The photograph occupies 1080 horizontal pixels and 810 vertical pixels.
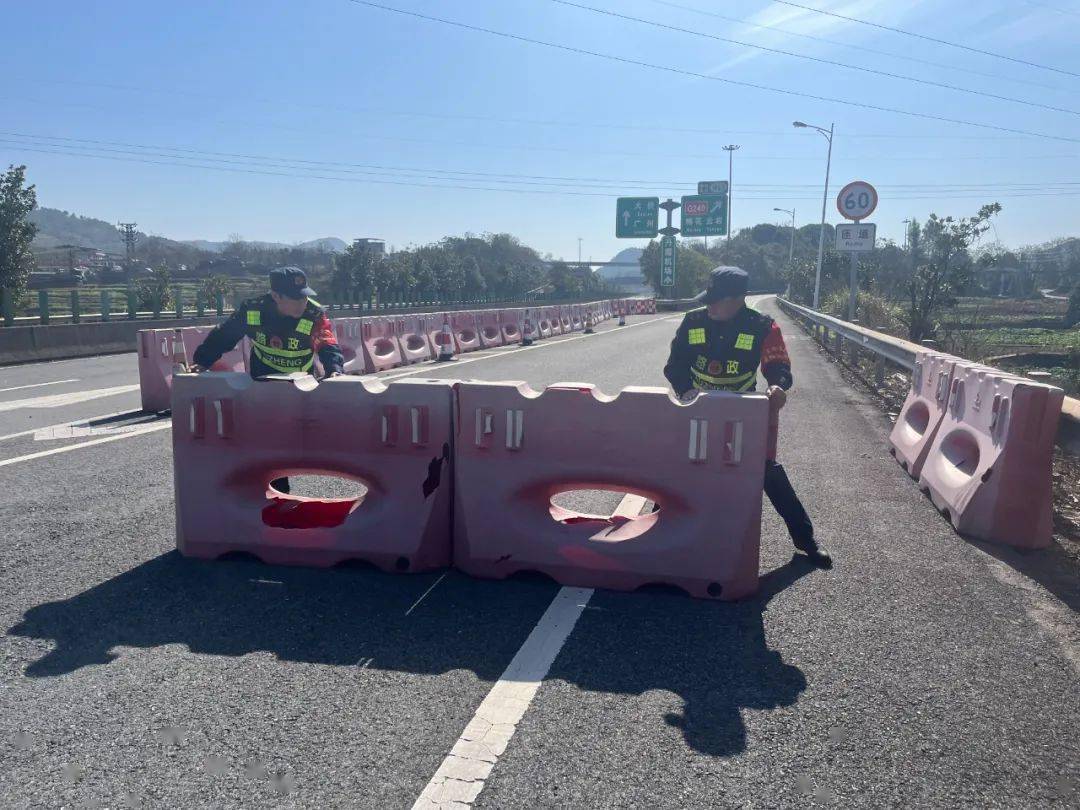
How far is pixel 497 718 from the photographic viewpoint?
308cm

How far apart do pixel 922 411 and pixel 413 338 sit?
13132mm

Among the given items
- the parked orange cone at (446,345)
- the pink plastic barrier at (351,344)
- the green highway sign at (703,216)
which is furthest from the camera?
the green highway sign at (703,216)

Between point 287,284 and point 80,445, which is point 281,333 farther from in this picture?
point 80,445

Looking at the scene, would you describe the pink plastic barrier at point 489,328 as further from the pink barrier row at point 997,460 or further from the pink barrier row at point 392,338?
the pink barrier row at point 997,460

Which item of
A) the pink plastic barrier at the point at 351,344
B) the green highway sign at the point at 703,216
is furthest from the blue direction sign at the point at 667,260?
the pink plastic barrier at the point at 351,344

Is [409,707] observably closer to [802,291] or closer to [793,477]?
[793,477]

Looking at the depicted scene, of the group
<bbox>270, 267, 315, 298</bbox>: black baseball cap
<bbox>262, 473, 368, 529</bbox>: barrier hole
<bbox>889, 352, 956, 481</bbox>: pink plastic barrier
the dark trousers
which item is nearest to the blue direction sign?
<bbox>889, 352, 956, 481</bbox>: pink plastic barrier

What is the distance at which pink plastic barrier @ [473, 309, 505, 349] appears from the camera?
76.4 feet

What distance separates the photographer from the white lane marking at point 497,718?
2.62 meters

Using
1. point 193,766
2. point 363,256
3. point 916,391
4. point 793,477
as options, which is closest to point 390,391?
point 193,766

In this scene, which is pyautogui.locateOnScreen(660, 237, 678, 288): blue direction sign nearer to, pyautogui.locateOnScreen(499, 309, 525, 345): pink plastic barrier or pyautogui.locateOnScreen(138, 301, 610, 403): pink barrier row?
pyautogui.locateOnScreen(138, 301, 610, 403): pink barrier row

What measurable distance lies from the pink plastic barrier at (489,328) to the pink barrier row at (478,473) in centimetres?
1816

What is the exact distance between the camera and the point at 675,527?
4496 millimetres

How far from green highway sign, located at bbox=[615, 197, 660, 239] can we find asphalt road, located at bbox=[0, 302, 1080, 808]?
48807 mm
